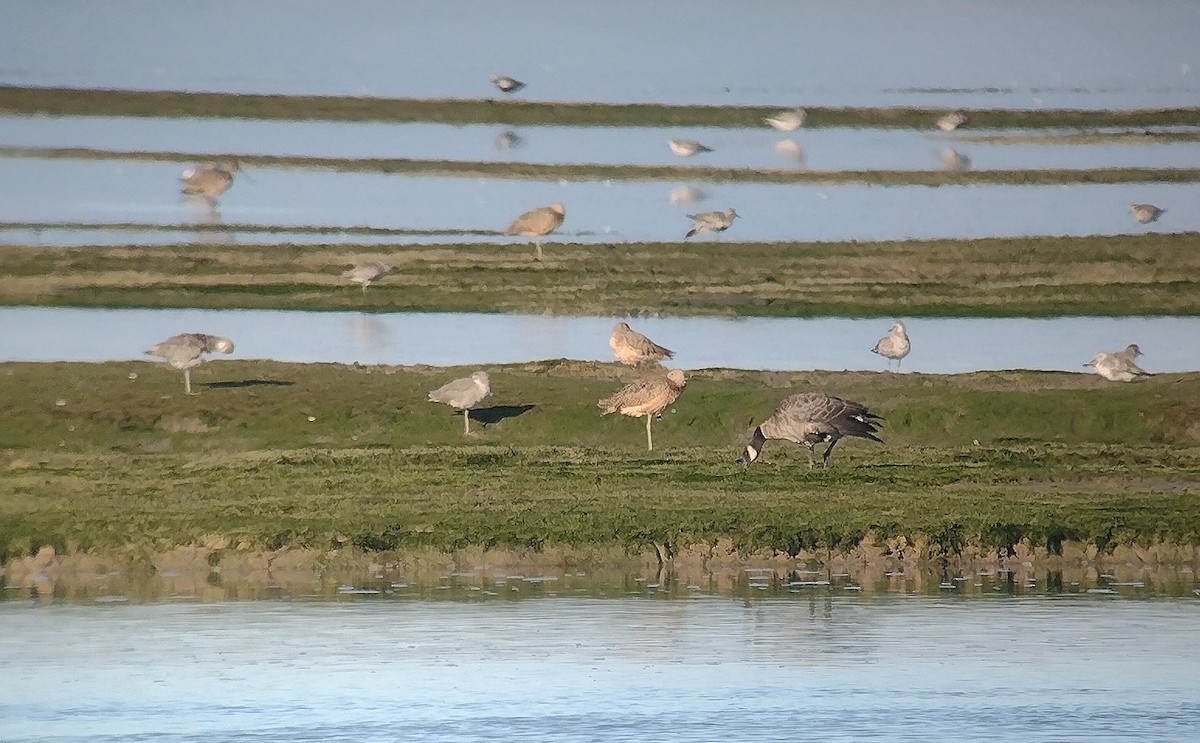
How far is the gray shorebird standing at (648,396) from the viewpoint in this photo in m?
22.5

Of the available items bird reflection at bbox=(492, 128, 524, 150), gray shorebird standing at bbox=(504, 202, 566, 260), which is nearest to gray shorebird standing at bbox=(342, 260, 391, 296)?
gray shorebird standing at bbox=(504, 202, 566, 260)

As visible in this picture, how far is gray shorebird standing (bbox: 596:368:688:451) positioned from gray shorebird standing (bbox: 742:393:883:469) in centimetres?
143

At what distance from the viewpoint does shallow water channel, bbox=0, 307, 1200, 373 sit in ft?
89.7

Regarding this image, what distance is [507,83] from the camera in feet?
163

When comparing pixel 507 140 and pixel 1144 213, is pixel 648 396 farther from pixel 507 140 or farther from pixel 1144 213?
pixel 507 140

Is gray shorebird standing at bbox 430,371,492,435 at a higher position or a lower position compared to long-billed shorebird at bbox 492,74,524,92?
lower

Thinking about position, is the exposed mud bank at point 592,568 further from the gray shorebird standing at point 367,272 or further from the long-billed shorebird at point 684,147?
the long-billed shorebird at point 684,147

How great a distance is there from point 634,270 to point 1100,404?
480 inches

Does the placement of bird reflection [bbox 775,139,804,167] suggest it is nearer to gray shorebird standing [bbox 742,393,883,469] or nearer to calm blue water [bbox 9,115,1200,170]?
calm blue water [bbox 9,115,1200,170]

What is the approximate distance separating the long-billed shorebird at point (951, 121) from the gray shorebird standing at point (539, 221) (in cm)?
1726

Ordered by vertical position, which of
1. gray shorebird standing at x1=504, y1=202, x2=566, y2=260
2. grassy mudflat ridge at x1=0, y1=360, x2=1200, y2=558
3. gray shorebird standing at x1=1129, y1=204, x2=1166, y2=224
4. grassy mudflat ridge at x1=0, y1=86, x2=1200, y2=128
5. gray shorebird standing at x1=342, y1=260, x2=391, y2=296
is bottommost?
→ grassy mudflat ridge at x1=0, y1=360, x2=1200, y2=558

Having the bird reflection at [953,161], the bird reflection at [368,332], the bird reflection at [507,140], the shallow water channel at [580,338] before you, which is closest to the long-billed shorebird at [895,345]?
the shallow water channel at [580,338]

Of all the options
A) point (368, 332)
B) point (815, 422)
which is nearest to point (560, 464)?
point (815, 422)

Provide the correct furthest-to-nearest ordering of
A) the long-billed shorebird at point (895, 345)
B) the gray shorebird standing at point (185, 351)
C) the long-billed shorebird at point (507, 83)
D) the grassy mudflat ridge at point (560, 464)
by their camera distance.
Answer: the long-billed shorebird at point (507, 83)
the long-billed shorebird at point (895, 345)
the gray shorebird standing at point (185, 351)
the grassy mudflat ridge at point (560, 464)
